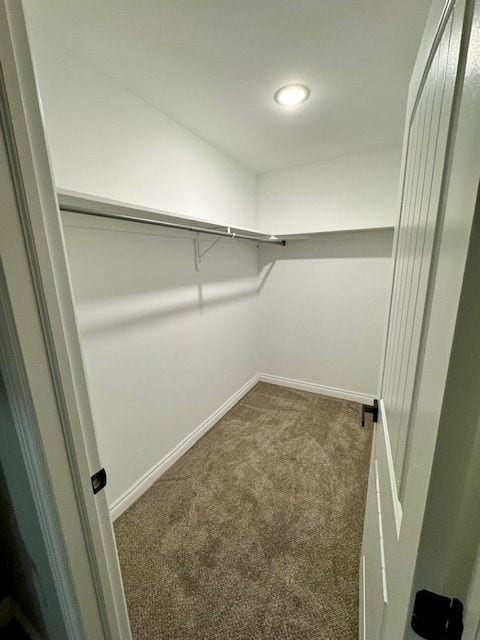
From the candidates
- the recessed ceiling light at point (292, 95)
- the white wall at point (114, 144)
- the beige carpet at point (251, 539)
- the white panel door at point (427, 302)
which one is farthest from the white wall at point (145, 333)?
the white panel door at point (427, 302)

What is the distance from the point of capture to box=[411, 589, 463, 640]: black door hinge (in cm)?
33

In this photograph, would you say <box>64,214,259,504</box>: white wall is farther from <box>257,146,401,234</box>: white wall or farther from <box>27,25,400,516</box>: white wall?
<box>257,146,401,234</box>: white wall

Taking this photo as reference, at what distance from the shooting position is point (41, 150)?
53 centimetres

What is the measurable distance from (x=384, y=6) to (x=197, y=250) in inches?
61.8

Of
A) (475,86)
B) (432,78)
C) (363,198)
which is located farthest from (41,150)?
(363,198)

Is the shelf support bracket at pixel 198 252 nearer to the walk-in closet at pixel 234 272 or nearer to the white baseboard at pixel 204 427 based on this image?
the walk-in closet at pixel 234 272

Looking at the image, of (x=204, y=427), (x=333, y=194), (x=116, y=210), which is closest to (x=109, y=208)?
(x=116, y=210)

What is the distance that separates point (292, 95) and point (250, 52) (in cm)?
43

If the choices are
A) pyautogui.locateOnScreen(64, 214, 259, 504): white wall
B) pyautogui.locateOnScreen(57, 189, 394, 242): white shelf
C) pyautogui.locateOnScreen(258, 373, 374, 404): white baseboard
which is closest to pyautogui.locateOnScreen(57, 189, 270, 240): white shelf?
pyautogui.locateOnScreen(57, 189, 394, 242): white shelf

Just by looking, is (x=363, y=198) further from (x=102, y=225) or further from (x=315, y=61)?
(x=102, y=225)

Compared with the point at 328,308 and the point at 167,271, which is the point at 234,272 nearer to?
the point at 167,271

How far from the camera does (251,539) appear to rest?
143 centimetres

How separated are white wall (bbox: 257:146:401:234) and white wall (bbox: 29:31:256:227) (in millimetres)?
891

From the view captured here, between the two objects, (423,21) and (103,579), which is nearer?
(103,579)
